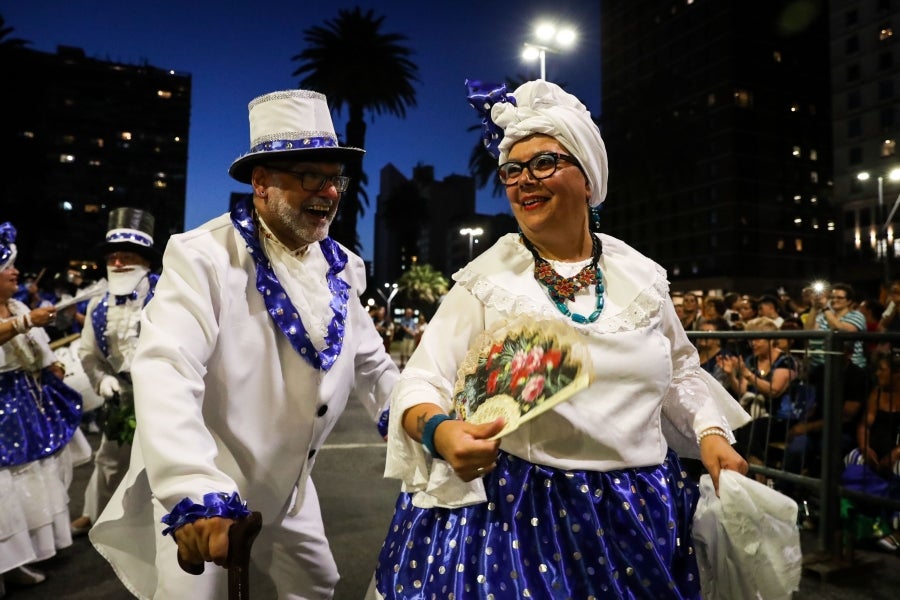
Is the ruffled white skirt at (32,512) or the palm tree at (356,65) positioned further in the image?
the palm tree at (356,65)

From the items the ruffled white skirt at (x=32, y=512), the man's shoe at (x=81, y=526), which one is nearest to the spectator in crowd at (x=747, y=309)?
the man's shoe at (x=81, y=526)

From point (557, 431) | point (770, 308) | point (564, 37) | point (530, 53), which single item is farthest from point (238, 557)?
point (530, 53)

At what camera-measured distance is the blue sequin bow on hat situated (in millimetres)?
2412

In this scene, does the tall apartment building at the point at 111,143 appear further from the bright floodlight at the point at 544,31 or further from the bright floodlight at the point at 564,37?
the bright floodlight at the point at 544,31

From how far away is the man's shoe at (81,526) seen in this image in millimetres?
5285

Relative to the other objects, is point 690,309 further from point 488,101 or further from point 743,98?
point 743,98

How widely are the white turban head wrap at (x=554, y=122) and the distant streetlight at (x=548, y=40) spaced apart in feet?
29.5

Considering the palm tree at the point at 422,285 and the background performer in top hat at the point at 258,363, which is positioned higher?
the palm tree at the point at 422,285

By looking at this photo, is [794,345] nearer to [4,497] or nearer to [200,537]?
[200,537]

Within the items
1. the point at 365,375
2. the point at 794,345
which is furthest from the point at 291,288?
the point at 794,345

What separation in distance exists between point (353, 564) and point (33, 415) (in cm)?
252

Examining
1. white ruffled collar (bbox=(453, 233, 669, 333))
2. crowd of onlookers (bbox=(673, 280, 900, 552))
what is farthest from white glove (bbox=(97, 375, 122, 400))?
crowd of onlookers (bbox=(673, 280, 900, 552))

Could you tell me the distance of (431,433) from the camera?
179 centimetres

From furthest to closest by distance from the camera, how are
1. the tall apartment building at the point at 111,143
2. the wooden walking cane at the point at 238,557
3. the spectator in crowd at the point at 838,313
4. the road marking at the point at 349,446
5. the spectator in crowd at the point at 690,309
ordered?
the tall apartment building at the point at 111,143, the spectator in crowd at the point at 690,309, the road marking at the point at 349,446, the spectator in crowd at the point at 838,313, the wooden walking cane at the point at 238,557
